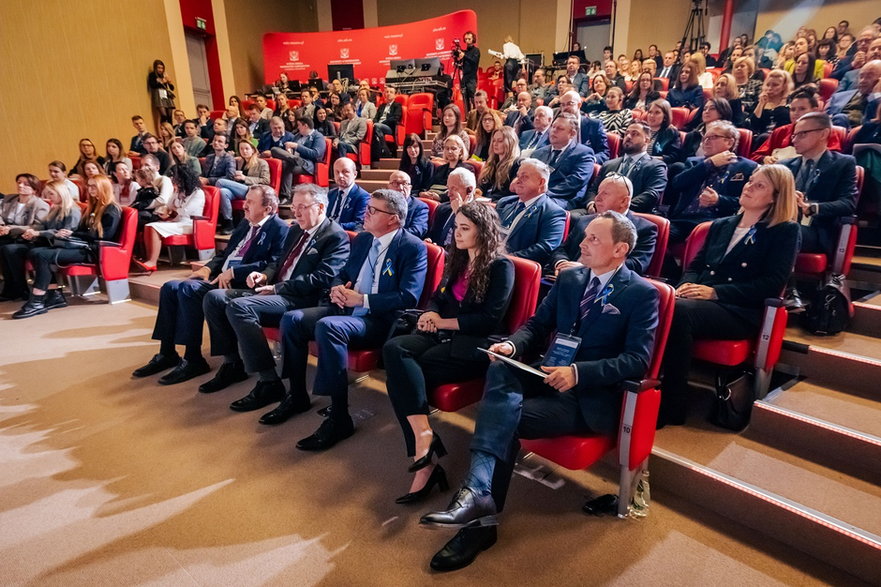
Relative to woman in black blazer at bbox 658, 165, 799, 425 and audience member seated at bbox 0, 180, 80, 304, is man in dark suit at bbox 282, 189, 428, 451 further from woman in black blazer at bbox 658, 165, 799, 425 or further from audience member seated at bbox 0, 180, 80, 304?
audience member seated at bbox 0, 180, 80, 304

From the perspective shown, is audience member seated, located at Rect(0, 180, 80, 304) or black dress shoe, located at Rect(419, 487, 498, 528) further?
audience member seated, located at Rect(0, 180, 80, 304)

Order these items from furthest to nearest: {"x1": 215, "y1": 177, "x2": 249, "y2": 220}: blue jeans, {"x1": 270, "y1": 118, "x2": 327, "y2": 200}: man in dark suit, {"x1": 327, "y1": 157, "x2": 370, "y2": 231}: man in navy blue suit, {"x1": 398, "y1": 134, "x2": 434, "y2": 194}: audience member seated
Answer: {"x1": 270, "y1": 118, "x2": 327, "y2": 200}: man in dark suit, {"x1": 215, "y1": 177, "x2": 249, "y2": 220}: blue jeans, {"x1": 398, "y1": 134, "x2": 434, "y2": 194}: audience member seated, {"x1": 327, "y1": 157, "x2": 370, "y2": 231}: man in navy blue suit

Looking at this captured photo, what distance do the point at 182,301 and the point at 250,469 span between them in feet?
4.28

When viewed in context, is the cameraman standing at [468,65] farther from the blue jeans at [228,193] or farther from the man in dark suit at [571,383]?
the man in dark suit at [571,383]

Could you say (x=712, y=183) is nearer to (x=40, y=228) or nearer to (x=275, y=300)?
(x=275, y=300)

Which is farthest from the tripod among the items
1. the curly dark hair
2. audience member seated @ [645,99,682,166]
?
the curly dark hair

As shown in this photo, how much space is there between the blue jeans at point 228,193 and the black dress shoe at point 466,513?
4717 mm

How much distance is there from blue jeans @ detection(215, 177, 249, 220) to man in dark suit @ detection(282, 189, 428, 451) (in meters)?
3.43

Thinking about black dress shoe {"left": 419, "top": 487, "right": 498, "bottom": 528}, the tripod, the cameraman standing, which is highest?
the tripod

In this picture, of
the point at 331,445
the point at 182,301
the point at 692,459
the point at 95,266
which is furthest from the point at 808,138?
the point at 95,266

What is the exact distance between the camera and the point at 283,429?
2.34 m

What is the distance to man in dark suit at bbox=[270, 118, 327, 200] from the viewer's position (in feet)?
19.0

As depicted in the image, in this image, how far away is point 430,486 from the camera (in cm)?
183

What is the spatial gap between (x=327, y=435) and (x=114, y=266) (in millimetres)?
3410
